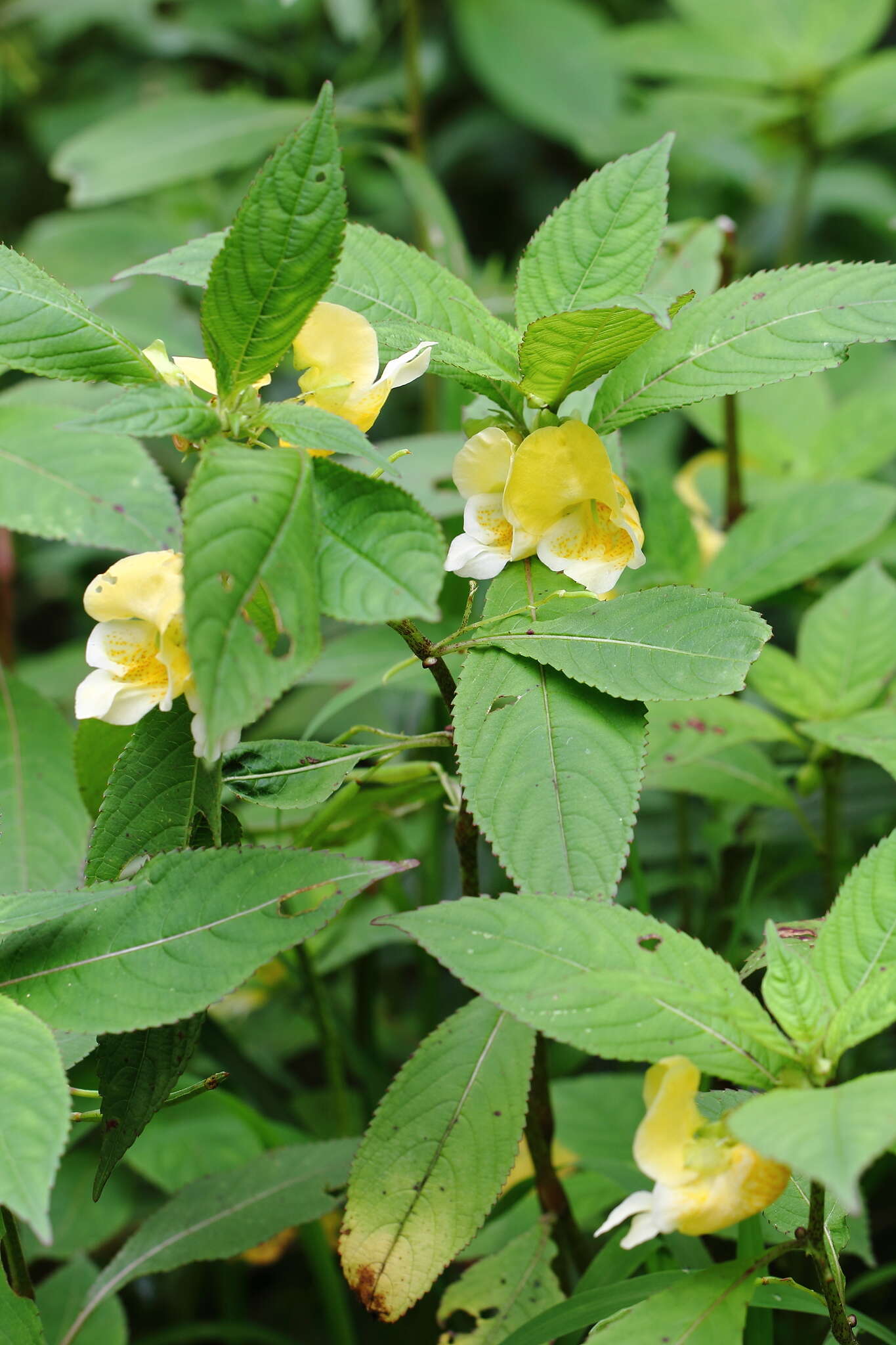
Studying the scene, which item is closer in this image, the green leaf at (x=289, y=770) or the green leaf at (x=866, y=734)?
the green leaf at (x=289, y=770)

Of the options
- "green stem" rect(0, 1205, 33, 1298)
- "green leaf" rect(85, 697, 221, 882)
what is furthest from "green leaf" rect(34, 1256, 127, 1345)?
"green leaf" rect(85, 697, 221, 882)

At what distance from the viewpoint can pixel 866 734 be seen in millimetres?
846

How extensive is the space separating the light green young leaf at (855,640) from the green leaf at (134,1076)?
24.9 inches

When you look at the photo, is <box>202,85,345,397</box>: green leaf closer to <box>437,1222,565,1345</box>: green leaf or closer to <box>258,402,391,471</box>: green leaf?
<box>258,402,391,471</box>: green leaf

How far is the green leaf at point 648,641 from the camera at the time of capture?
0.56 m

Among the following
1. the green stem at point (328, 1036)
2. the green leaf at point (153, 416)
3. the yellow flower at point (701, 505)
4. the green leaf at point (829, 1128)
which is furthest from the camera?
the yellow flower at point (701, 505)

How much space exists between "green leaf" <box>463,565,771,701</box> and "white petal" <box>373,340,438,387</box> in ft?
0.48

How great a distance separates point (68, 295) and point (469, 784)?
32cm

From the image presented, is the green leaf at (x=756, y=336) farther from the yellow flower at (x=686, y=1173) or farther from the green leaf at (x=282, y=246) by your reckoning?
the yellow flower at (x=686, y=1173)

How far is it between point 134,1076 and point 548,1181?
13.2 inches

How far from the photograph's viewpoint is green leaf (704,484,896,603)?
102 centimetres

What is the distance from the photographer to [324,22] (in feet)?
7.76

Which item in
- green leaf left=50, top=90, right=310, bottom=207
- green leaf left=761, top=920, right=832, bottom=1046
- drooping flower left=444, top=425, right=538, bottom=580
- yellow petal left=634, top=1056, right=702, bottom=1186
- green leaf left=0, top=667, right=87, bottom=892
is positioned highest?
green leaf left=50, top=90, right=310, bottom=207

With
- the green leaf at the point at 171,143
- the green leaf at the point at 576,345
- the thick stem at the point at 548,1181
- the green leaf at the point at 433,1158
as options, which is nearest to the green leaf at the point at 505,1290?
the thick stem at the point at 548,1181
